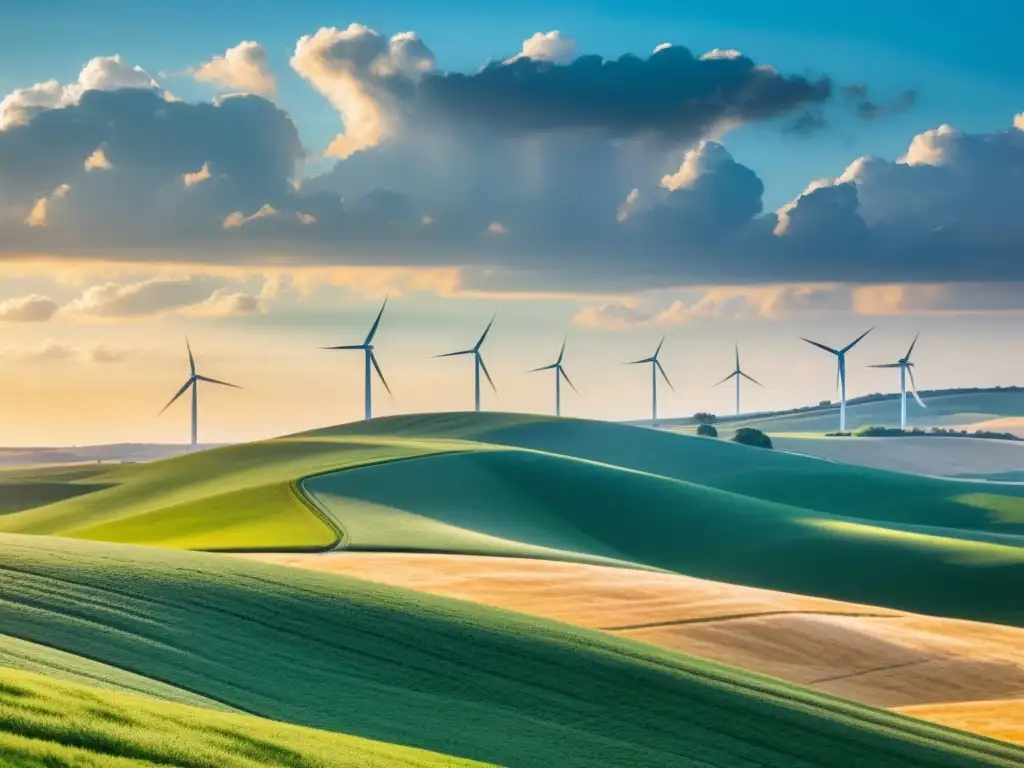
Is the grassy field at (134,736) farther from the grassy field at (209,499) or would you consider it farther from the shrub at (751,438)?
the shrub at (751,438)

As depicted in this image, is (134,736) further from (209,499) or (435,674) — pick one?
(209,499)

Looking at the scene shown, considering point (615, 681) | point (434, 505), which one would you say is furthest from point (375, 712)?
point (434, 505)

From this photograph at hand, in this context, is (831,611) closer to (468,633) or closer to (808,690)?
(808,690)

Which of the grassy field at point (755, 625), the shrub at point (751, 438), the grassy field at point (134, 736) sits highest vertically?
the grassy field at point (134, 736)

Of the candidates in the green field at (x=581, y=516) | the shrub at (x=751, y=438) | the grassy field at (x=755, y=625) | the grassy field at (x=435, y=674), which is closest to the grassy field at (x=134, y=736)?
the grassy field at (x=435, y=674)

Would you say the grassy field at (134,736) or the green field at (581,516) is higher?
the grassy field at (134,736)

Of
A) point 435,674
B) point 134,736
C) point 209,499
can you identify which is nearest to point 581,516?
point 209,499

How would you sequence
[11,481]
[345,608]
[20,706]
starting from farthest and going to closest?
[11,481]
[345,608]
[20,706]
